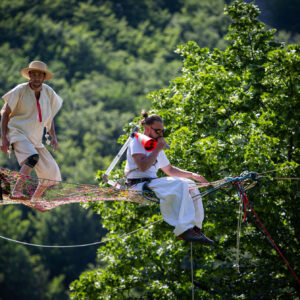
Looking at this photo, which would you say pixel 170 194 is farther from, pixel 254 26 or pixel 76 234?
pixel 76 234

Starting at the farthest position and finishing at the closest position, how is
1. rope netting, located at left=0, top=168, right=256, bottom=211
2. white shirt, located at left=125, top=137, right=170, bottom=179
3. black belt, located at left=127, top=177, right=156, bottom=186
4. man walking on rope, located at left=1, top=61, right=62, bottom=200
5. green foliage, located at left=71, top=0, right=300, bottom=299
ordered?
green foliage, located at left=71, top=0, right=300, bottom=299, man walking on rope, located at left=1, top=61, right=62, bottom=200, rope netting, located at left=0, top=168, right=256, bottom=211, black belt, located at left=127, top=177, right=156, bottom=186, white shirt, located at left=125, top=137, right=170, bottom=179

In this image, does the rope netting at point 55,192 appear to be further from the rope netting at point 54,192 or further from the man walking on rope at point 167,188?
the man walking on rope at point 167,188

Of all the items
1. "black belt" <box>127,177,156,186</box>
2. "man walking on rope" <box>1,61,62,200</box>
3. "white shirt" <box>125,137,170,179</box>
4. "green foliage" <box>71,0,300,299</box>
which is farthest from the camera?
"green foliage" <box>71,0,300,299</box>

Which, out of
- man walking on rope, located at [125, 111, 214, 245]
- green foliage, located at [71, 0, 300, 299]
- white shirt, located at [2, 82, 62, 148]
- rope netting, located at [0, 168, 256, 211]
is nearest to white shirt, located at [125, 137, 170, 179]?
man walking on rope, located at [125, 111, 214, 245]

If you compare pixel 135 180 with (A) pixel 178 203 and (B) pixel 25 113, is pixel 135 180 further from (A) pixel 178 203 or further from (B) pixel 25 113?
(B) pixel 25 113

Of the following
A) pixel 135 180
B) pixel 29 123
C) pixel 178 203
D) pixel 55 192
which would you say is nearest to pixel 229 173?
pixel 55 192

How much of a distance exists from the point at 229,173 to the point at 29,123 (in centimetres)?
513

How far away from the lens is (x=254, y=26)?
13562mm

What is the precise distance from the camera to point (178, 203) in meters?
5.49

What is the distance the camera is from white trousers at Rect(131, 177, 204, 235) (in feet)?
17.6

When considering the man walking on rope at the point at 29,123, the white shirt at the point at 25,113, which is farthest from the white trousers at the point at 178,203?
the white shirt at the point at 25,113

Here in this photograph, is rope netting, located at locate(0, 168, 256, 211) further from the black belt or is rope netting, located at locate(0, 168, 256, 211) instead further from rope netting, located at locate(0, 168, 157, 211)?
the black belt

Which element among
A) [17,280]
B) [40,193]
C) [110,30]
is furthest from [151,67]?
[40,193]

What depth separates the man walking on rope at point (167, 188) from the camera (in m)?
5.36
